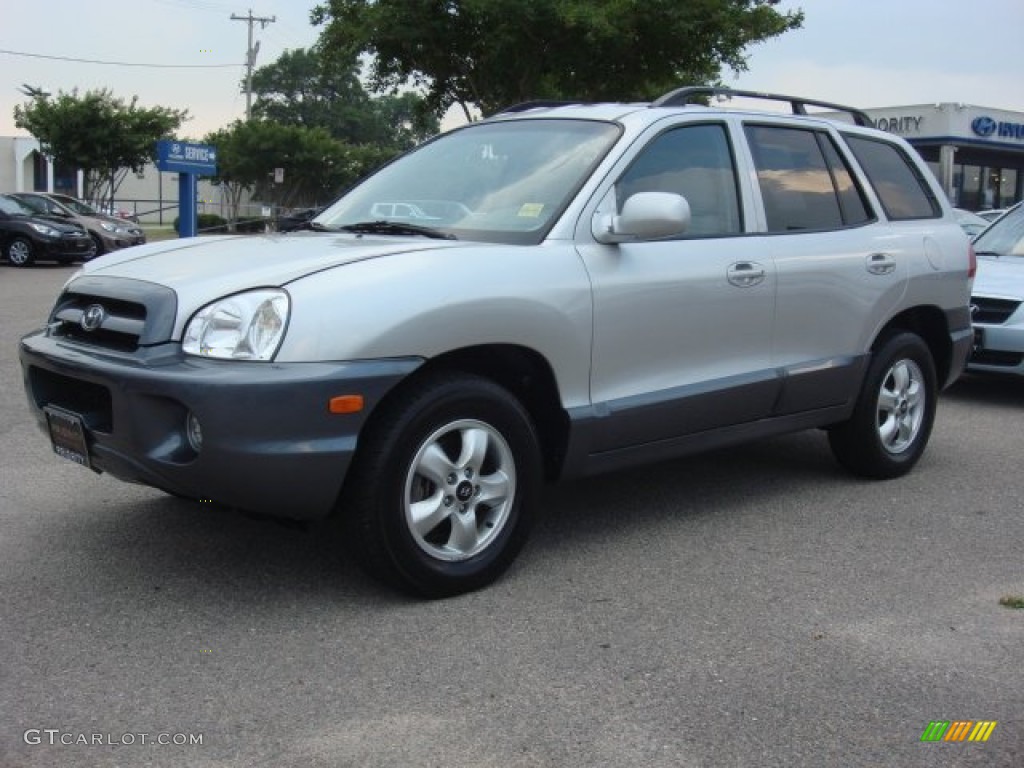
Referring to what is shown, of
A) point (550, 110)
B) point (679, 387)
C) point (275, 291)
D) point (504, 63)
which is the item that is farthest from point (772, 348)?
point (504, 63)

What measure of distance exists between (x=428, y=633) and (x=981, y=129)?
3664 centimetres

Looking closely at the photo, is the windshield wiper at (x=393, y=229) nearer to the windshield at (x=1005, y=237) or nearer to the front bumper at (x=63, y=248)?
the windshield at (x=1005, y=237)

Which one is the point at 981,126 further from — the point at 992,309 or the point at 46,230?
the point at 992,309

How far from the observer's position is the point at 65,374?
152 inches

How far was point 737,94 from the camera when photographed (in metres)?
5.47

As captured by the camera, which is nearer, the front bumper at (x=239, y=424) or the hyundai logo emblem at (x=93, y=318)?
the front bumper at (x=239, y=424)

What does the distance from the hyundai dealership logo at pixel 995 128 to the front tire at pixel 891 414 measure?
109ft

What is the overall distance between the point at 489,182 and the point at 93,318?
1.64 meters

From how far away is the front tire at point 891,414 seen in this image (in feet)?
18.5

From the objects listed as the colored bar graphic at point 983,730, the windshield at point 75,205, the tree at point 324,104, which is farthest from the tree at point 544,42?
the tree at point 324,104

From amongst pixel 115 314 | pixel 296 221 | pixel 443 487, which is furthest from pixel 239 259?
pixel 296 221

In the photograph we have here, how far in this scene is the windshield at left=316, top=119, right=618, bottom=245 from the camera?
4.37m

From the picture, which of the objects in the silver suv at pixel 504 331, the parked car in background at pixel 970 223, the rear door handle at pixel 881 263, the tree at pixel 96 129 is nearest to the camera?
the silver suv at pixel 504 331

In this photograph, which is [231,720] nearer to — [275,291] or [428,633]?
[428,633]
